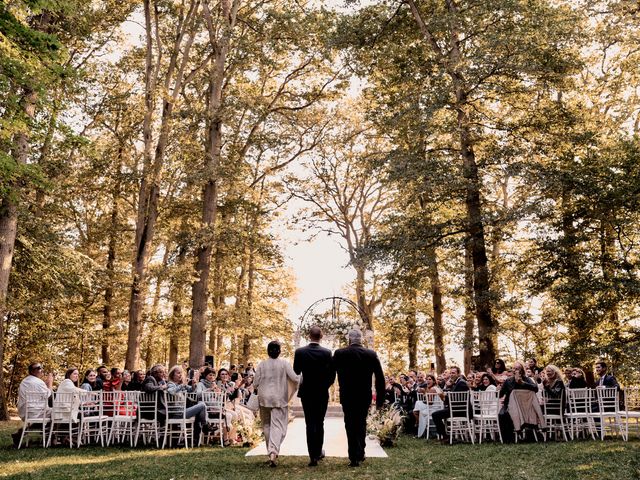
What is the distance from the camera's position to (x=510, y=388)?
11.3 m

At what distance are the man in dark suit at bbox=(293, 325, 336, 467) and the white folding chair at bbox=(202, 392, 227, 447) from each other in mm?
3155

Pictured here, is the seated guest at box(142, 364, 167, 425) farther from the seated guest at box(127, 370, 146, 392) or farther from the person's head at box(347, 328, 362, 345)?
the person's head at box(347, 328, 362, 345)

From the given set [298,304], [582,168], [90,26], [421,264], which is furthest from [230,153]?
[298,304]

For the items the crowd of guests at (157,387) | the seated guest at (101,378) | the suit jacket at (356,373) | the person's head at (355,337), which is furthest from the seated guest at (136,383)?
the person's head at (355,337)

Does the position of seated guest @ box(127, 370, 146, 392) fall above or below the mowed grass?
above

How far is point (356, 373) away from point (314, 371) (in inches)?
20.4

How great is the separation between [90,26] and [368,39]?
755 cm

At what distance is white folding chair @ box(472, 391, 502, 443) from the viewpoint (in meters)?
11.3

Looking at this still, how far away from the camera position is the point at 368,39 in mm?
18625

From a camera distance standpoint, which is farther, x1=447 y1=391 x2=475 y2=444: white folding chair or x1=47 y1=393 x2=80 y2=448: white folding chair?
x1=447 y1=391 x2=475 y2=444: white folding chair

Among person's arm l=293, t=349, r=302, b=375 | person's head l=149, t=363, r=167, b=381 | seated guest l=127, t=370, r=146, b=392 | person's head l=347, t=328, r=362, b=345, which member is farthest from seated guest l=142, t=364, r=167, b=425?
person's head l=347, t=328, r=362, b=345

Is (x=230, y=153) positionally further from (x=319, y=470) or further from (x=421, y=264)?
(x=319, y=470)

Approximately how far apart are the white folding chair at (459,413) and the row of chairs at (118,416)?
3.90m

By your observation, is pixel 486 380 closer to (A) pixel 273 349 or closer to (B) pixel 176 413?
(A) pixel 273 349
